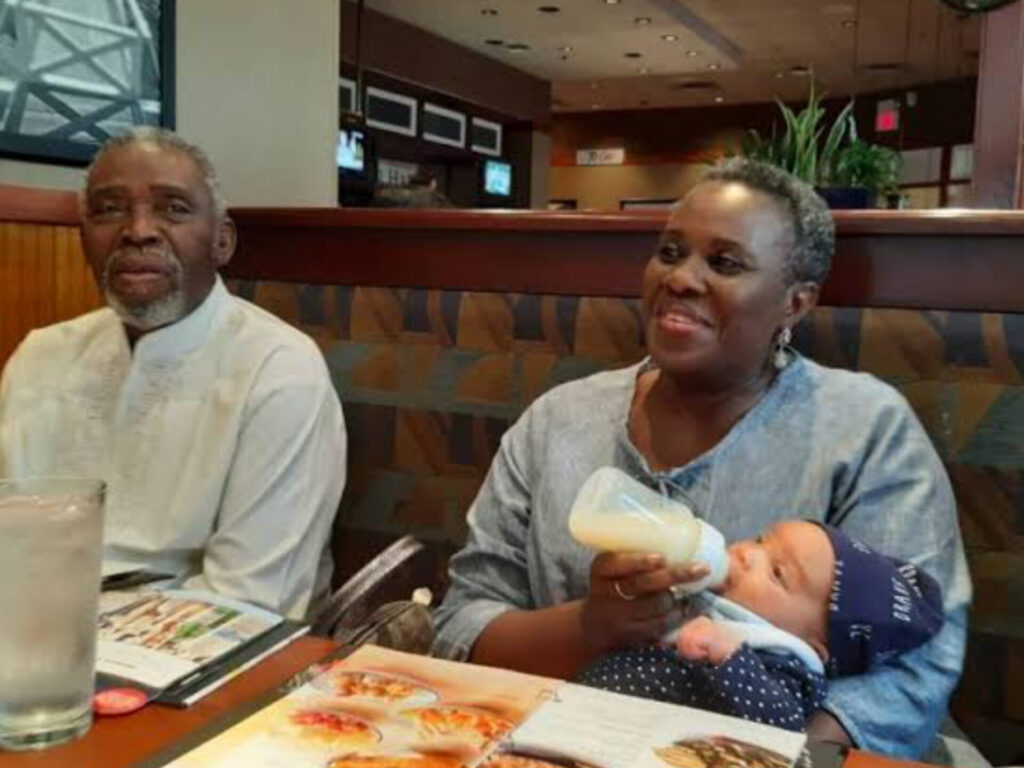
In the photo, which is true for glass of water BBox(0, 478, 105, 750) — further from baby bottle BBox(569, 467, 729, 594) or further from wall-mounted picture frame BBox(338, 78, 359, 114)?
wall-mounted picture frame BBox(338, 78, 359, 114)

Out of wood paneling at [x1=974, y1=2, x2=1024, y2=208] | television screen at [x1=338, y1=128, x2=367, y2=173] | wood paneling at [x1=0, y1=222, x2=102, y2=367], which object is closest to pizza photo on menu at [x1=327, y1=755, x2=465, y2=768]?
wood paneling at [x1=0, y1=222, x2=102, y2=367]

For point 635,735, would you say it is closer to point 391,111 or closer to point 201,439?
point 201,439

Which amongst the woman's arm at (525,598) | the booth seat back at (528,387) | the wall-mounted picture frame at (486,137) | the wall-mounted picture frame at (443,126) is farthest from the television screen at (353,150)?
the wall-mounted picture frame at (486,137)

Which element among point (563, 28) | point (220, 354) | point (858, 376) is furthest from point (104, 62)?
point (563, 28)

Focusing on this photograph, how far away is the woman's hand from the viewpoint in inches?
45.8

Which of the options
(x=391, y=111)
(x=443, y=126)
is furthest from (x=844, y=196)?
(x=443, y=126)

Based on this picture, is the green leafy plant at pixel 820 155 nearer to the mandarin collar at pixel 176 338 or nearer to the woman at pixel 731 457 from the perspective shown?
the woman at pixel 731 457

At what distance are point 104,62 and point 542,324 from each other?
50.9 inches

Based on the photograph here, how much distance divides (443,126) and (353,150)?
522 cm

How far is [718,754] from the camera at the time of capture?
0.86 meters

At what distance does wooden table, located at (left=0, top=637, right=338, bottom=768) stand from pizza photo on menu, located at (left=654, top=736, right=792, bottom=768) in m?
0.39

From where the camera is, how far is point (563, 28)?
29.5ft

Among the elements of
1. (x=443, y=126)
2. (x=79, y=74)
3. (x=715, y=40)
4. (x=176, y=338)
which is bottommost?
(x=176, y=338)

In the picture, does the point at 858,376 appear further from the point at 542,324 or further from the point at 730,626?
the point at 542,324
